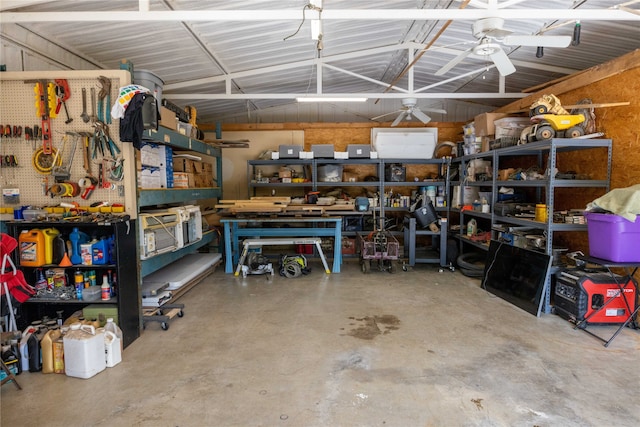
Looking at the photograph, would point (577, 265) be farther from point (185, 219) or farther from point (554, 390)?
point (185, 219)

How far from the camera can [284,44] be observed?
5031mm

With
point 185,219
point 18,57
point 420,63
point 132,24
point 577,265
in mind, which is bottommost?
point 577,265

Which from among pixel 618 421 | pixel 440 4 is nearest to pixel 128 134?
pixel 440 4

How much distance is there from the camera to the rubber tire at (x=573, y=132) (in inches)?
161

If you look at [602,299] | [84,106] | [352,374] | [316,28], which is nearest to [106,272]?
[84,106]

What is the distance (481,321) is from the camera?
12.6ft

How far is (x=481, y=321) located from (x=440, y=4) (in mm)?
3731

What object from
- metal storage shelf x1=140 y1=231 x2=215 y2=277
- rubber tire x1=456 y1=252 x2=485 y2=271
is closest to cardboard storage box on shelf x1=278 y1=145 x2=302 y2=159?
metal storage shelf x1=140 y1=231 x2=215 y2=277

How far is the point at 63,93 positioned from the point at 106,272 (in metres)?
1.71

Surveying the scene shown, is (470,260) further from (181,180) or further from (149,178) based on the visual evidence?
(149,178)

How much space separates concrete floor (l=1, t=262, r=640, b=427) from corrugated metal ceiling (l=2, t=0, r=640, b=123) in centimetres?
291

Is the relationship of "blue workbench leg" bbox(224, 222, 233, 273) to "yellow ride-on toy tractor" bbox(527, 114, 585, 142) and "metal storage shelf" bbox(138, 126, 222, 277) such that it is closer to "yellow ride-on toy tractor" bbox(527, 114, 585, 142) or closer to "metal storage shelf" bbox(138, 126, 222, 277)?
"metal storage shelf" bbox(138, 126, 222, 277)

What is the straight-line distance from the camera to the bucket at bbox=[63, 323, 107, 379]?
2.72 metres

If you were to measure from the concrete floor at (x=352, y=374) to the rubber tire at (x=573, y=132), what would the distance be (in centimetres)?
206
